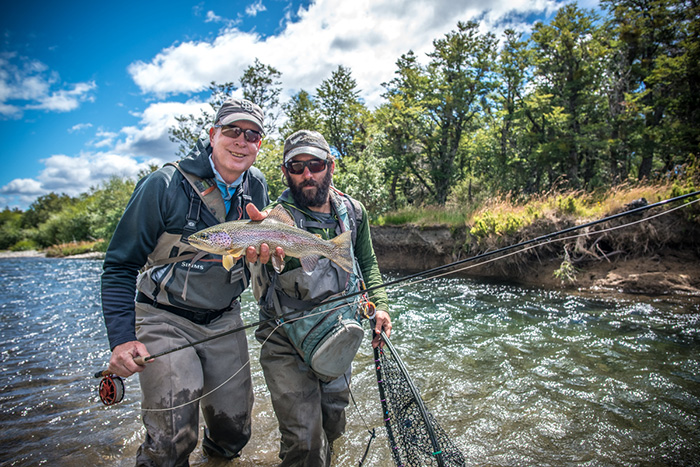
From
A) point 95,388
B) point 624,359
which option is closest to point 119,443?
point 95,388

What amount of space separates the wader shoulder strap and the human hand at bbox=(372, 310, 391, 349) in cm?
169

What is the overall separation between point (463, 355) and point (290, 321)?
4.44 m

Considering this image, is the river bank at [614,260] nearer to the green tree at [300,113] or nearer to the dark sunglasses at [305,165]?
the dark sunglasses at [305,165]

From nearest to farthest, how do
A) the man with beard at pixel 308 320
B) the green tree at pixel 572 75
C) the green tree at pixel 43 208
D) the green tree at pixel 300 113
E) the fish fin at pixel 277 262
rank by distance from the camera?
the fish fin at pixel 277 262 → the man with beard at pixel 308 320 → the green tree at pixel 572 75 → the green tree at pixel 300 113 → the green tree at pixel 43 208

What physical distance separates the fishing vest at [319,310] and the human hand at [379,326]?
21cm

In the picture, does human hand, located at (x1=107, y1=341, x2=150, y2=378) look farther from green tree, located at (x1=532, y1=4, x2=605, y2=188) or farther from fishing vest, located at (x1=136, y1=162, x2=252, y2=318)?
green tree, located at (x1=532, y1=4, x2=605, y2=188)

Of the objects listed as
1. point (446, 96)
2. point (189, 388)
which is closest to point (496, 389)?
point (189, 388)

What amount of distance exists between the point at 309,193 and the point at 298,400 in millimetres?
1792

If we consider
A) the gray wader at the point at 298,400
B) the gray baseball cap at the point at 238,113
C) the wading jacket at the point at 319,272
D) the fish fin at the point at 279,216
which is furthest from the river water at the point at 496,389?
the gray baseball cap at the point at 238,113

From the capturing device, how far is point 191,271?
2863mm

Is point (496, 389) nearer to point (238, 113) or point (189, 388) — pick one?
point (189, 388)

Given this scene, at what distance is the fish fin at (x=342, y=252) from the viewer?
9.32 ft

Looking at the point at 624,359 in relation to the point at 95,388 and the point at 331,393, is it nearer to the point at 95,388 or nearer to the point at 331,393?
the point at 331,393

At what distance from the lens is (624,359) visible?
571 cm
